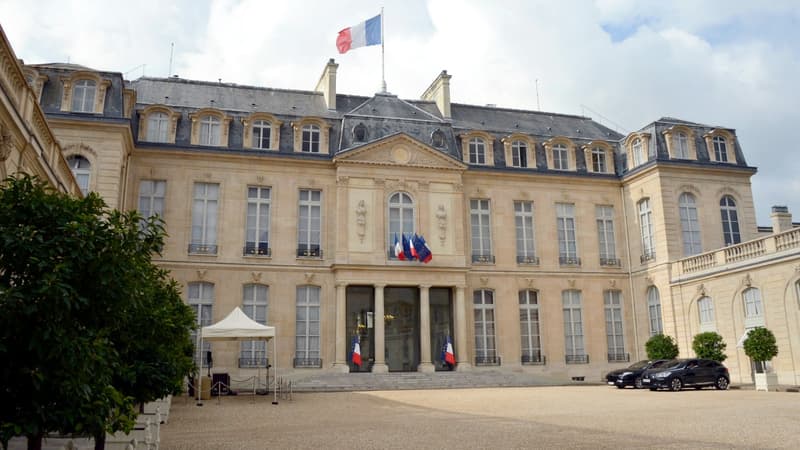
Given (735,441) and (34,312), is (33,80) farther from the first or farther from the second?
(735,441)

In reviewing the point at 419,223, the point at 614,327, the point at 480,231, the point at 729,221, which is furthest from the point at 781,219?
the point at 419,223

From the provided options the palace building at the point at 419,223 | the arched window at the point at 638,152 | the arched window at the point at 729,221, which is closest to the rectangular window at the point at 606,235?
the palace building at the point at 419,223

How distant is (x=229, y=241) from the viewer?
25625 millimetres

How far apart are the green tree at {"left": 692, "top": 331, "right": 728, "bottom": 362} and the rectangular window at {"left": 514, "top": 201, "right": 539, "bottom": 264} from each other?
734cm

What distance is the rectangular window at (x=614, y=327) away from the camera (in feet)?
92.9

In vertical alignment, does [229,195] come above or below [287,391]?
above

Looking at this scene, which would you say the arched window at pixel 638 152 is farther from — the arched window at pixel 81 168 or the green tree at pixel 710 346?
the arched window at pixel 81 168

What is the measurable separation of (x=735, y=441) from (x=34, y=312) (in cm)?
832

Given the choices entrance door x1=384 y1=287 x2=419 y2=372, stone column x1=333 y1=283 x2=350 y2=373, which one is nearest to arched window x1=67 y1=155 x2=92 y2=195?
stone column x1=333 y1=283 x2=350 y2=373

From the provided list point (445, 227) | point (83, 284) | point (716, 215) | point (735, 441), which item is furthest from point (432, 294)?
point (83, 284)

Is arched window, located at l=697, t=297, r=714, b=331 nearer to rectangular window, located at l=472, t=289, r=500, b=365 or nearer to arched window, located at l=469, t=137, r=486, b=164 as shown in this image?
rectangular window, located at l=472, t=289, r=500, b=365

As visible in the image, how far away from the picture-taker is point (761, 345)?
68.0 ft

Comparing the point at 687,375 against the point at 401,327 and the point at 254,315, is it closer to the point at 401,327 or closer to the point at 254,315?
the point at 401,327

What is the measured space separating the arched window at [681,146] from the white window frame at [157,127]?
66.7ft
